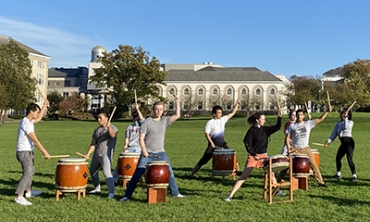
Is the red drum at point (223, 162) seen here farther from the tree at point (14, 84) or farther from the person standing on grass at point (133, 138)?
the tree at point (14, 84)

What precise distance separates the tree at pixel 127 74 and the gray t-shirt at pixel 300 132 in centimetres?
6560

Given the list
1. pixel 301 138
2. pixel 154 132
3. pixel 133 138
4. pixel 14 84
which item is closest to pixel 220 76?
pixel 14 84

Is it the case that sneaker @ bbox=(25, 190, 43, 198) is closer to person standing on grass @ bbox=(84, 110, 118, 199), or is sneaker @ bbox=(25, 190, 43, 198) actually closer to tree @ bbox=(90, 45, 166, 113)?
person standing on grass @ bbox=(84, 110, 118, 199)

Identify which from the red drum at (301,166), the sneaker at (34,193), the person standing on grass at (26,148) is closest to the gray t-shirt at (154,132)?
the person standing on grass at (26,148)

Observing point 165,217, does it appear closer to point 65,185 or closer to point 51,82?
point 65,185

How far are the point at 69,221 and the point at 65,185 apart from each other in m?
1.72

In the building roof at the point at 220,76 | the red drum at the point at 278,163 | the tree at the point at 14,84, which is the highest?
the building roof at the point at 220,76

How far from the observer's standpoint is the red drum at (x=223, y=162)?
38.5ft

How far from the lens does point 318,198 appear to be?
952 cm

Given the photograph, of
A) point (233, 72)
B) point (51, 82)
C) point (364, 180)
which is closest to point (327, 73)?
point (233, 72)

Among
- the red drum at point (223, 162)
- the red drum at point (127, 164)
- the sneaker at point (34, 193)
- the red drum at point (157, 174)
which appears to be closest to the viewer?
the red drum at point (157, 174)

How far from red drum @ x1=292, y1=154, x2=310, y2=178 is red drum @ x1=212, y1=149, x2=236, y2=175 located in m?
1.80

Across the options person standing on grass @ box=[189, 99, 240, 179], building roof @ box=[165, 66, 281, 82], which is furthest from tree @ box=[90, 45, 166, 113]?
A: person standing on grass @ box=[189, 99, 240, 179]

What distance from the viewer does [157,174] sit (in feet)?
29.3
